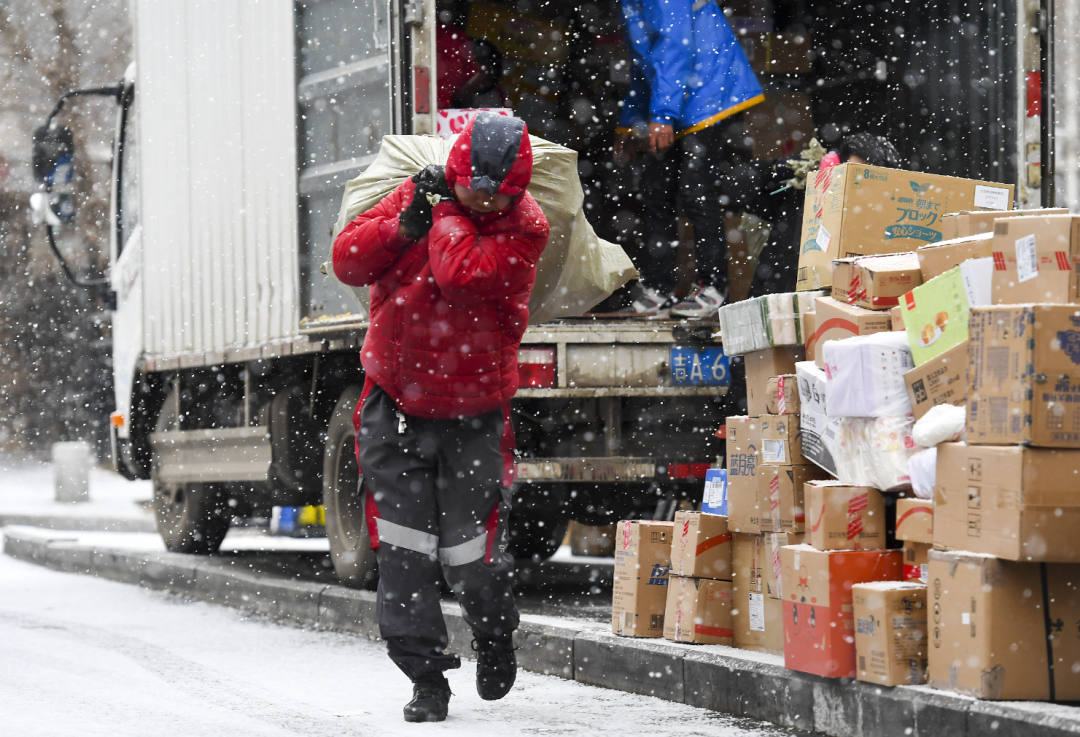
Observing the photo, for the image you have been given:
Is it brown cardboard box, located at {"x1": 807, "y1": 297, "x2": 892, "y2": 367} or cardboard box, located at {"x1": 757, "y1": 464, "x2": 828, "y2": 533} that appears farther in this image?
cardboard box, located at {"x1": 757, "y1": 464, "x2": 828, "y2": 533}

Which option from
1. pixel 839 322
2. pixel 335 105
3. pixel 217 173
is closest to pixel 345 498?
pixel 335 105

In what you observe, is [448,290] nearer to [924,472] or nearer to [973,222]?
[924,472]

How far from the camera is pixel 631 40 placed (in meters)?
7.73

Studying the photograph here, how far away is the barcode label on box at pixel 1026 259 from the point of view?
13.7 ft

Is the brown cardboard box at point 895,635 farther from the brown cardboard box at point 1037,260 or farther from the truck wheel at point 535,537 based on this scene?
the truck wheel at point 535,537

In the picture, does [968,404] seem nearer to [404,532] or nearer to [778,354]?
[778,354]

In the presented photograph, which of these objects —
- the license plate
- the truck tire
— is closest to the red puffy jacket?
the license plate

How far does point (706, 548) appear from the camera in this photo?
5504 millimetres

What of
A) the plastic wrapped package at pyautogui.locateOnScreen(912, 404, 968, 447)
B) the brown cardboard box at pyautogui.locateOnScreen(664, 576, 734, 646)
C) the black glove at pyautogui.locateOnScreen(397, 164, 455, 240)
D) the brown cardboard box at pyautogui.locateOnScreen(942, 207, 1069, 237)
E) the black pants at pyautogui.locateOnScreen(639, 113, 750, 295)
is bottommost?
the brown cardboard box at pyautogui.locateOnScreen(664, 576, 734, 646)

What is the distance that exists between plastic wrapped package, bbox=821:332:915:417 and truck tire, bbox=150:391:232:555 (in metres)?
6.51

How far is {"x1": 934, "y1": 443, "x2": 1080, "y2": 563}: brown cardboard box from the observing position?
154 inches

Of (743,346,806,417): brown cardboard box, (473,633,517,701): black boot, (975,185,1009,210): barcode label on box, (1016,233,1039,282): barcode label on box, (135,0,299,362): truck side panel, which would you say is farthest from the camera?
(135,0,299,362): truck side panel

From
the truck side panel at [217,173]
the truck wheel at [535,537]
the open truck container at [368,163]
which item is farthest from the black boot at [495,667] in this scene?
the truck wheel at [535,537]

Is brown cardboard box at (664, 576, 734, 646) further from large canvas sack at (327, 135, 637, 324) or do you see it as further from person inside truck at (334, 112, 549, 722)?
large canvas sack at (327, 135, 637, 324)
